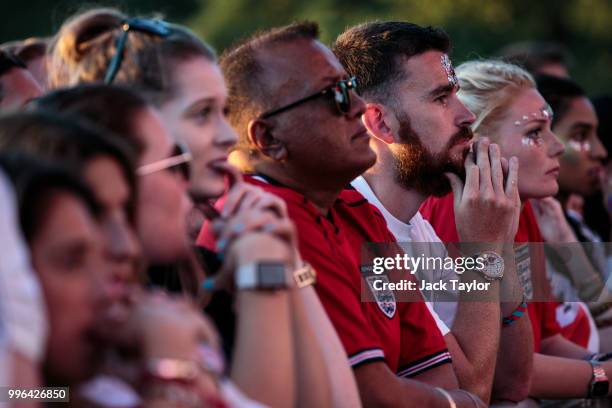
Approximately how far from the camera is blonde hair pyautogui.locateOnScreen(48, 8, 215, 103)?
124 inches

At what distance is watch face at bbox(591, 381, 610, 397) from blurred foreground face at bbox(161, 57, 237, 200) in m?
2.75

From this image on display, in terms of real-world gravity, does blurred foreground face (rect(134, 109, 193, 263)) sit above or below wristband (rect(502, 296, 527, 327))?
above

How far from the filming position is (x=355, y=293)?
3.74m

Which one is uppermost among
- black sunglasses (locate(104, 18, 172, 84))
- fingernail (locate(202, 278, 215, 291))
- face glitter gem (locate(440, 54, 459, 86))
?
black sunglasses (locate(104, 18, 172, 84))

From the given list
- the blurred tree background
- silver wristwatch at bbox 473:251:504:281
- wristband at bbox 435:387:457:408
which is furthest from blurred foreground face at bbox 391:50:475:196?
the blurred tree background

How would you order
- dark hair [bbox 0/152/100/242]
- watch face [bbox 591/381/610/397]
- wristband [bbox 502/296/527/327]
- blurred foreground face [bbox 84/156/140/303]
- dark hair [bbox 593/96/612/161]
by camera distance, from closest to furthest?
dark hair [bbox 0/152/100/242] → blurred foreground face [bbox 84/156/140/303] → wristband [bbox 502/296/527/327] → watch face [bbox 591/381/610/397] → dark hair [bbox 593/96/612/161]

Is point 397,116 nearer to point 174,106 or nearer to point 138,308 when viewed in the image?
point 174,106

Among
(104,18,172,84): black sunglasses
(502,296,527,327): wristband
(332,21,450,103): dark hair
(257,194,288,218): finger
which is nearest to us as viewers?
(257,194,288,218): finger

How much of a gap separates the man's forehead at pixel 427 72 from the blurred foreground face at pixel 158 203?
2225 millimetres

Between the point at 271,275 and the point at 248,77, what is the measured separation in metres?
1.34

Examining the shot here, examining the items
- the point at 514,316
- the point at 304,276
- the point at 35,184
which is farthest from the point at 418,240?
the point at 35,184

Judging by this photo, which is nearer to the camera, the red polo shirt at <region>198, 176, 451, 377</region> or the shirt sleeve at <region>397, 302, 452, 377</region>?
the red polo shirt at <region>198, 176, 451, 377</region>

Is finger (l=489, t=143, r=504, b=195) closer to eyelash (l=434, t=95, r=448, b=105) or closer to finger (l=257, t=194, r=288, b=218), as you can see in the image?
eyelash (l=434, t=95, r=448, b=105)

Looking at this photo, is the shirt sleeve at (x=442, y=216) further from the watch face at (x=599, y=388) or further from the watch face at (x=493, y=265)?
the watch face at (x=599, y=388)
